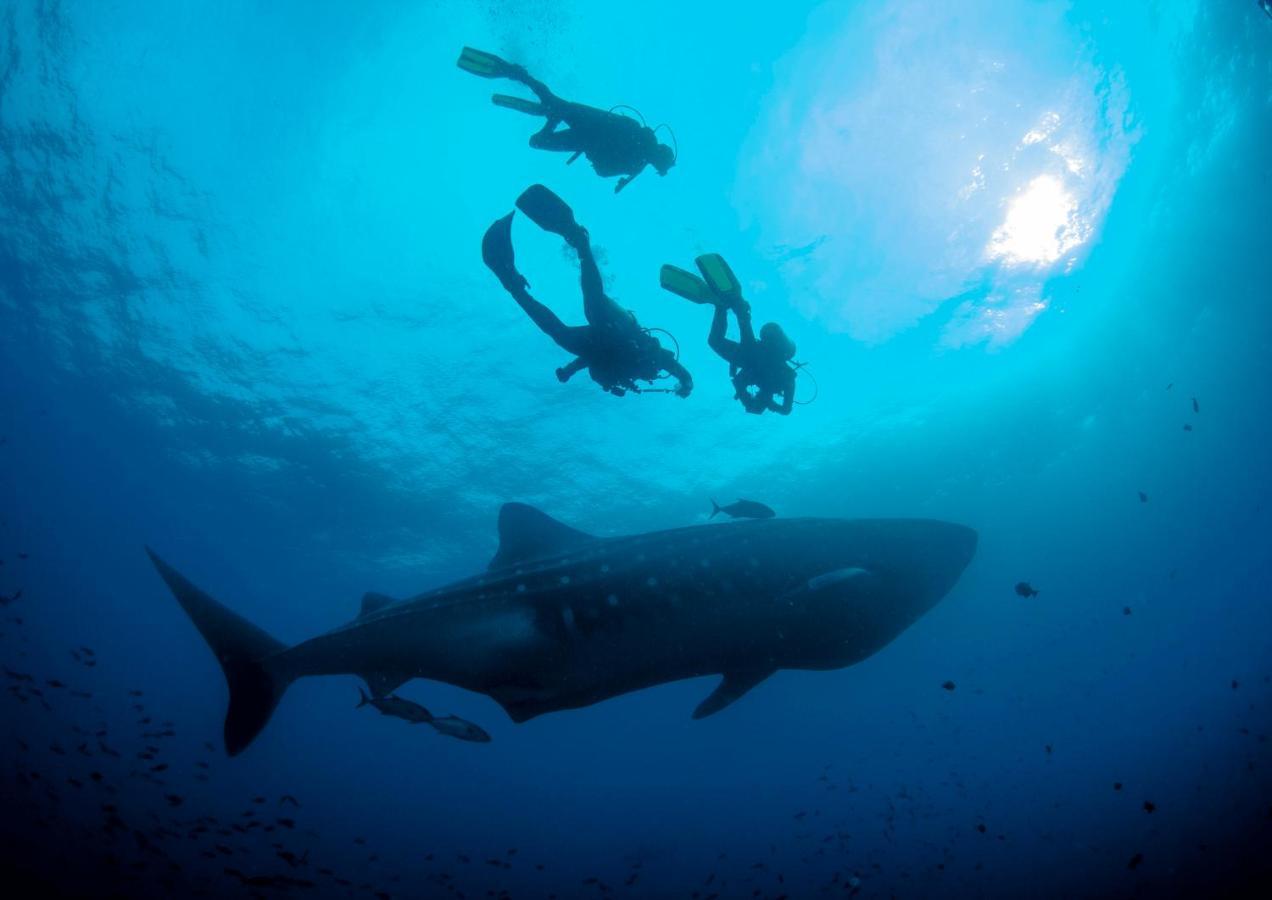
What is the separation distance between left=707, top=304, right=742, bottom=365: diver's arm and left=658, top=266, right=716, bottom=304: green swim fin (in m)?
0.39

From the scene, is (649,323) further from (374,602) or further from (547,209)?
(374,602)

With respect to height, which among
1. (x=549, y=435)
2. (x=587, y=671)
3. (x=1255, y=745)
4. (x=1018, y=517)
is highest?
(x=1018, y=517)

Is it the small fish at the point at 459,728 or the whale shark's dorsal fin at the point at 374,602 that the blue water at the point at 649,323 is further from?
the whale shark's dorsal fin at the point at 374,602

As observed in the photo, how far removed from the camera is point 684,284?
770cm

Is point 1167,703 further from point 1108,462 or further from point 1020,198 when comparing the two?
point 1020,198

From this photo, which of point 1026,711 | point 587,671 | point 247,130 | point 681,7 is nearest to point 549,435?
point 247,130

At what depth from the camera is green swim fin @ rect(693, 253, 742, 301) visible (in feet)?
24.6

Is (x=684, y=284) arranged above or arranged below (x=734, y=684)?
above

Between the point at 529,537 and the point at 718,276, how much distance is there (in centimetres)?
→ 440

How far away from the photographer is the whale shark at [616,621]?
3.99m

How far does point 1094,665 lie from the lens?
64.2 meters

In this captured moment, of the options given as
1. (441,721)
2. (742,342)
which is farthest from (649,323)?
(441,721)

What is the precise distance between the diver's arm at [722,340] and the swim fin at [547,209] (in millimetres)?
2432

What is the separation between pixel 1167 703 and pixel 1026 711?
2269cm
